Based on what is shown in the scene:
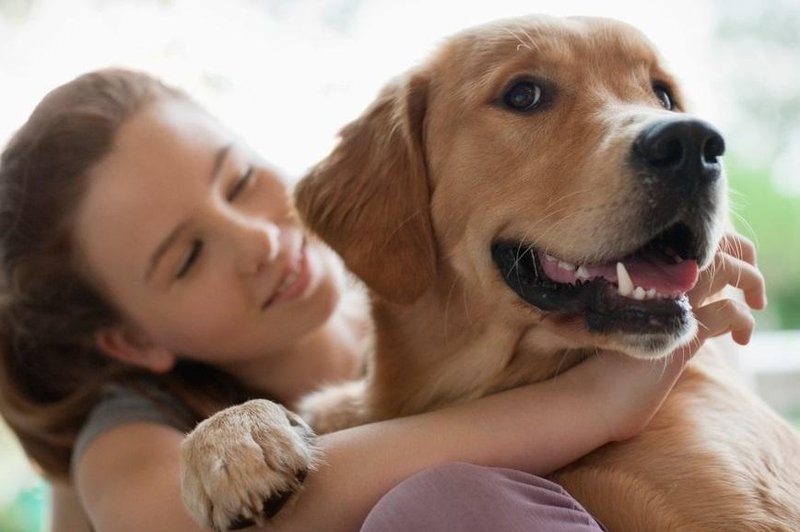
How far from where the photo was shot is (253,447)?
140 centimetres

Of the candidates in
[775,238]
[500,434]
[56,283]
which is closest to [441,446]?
[500,434]

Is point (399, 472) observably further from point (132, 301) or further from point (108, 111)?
point (108, 111)

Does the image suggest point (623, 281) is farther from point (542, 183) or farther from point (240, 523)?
point (240, 523)

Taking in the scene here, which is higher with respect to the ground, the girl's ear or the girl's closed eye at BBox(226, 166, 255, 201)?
the girl's closed eye at BBox(226, 166, 255, 201)

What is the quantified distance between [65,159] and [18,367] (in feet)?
1.85

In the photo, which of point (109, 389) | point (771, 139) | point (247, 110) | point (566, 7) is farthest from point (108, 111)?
point (771, 139)

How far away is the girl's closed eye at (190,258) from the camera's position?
207 cm

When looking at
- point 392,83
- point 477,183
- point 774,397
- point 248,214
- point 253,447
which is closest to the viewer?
point 253,447

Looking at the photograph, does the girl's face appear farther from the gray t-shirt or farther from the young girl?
the gray t-shirt

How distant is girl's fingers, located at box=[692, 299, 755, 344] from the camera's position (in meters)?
1.56

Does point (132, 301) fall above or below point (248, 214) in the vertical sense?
below

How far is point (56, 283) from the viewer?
221cm

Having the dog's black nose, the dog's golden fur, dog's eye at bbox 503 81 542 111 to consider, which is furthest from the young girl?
dog's eye at bbox 503 81 542 111

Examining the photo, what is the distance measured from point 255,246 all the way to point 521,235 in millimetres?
740
